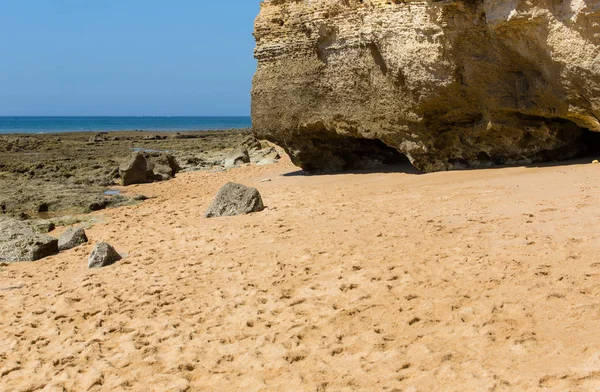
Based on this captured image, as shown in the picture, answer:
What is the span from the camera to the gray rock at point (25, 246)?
27.3 ft

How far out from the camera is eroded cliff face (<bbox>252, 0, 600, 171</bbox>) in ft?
29.0

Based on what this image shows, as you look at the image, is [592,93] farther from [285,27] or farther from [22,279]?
[22,279]

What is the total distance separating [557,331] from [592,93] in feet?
18.5

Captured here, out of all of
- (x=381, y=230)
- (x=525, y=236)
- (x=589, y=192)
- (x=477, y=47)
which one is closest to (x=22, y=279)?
(x=381, y=230)

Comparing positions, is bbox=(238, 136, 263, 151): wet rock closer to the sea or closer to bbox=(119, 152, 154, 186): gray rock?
bbox=(119, 152, 154, 186): gray rock

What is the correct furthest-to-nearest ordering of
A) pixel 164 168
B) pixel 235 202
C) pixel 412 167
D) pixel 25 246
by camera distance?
pixel 164 168 → pixel 412 167 → pixel 235 202 → pixel 25 246

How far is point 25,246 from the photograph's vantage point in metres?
8.43

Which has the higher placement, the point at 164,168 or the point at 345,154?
the point at 345,154

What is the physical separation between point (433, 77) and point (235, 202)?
357 centimetres

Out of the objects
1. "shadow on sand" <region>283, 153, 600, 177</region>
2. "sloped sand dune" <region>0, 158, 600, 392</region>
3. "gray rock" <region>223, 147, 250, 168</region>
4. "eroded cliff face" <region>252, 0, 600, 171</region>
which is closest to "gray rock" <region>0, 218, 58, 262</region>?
"sloped sand dune" <region>0, 158, 600, 392</region>

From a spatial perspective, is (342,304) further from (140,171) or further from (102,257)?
(140,171)

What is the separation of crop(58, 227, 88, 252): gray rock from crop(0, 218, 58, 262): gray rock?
14cm

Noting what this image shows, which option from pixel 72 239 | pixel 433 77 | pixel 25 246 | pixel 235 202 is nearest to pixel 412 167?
pixel 433 77

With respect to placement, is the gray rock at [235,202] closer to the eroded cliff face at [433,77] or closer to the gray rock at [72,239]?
the gray rock at [72,239]
